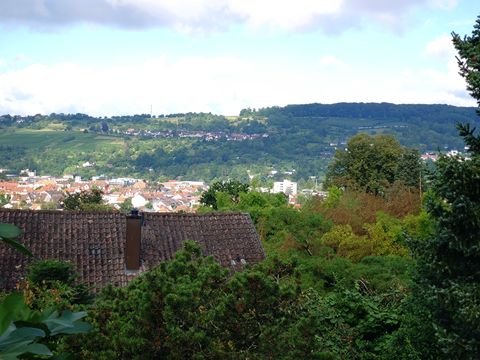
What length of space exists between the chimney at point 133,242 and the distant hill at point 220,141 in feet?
297

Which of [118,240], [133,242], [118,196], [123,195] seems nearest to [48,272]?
[133,242]

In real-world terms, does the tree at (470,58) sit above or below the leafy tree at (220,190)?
above

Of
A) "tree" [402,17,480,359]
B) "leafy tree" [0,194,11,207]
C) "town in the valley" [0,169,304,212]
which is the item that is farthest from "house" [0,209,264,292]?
"leafy tree" [0,194,11,207]

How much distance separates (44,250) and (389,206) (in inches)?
629

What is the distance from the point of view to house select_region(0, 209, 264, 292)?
16.1 meters

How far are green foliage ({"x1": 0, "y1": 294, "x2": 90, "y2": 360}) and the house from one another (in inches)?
546

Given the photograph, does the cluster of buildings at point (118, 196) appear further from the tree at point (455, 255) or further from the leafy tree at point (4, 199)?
the tree at point (455, 255)

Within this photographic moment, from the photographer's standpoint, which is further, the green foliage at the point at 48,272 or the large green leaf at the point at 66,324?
the green foliage at the point at 48,272

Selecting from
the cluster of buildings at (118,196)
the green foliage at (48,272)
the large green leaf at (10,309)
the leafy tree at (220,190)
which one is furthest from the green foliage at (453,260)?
the cluster of buildings at (118,196)

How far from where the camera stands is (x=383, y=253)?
23469 mm

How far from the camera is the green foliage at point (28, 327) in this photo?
1.49 m

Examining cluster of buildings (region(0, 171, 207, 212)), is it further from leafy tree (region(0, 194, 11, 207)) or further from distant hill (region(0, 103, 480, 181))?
distant hill (region(0, 103, 480, 181))

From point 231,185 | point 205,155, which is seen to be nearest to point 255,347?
point 231,185

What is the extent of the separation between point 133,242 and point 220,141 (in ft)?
385
